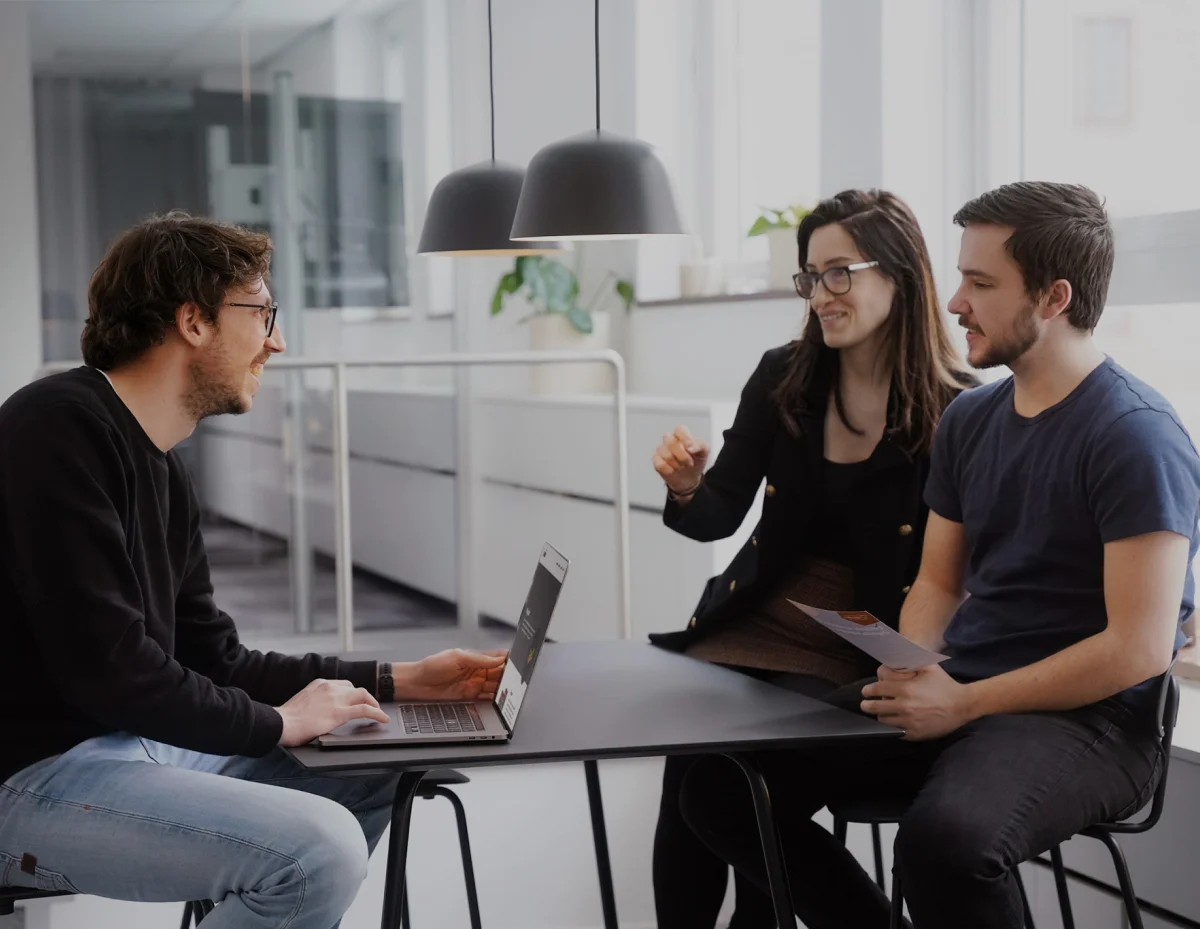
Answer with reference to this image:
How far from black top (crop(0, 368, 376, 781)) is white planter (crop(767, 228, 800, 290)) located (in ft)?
8.04

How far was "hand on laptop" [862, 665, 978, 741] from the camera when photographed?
6.10 feet

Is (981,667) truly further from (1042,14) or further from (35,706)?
(1042,14)

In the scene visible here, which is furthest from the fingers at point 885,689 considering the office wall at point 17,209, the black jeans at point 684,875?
the office wall at point 17,209

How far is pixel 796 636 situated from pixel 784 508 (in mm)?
205

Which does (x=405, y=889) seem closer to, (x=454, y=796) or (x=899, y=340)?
(x=454, y=796)

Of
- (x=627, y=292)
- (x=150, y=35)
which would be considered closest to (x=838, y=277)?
(x=627, y=292)

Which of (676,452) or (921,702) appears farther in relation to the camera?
(676,452)

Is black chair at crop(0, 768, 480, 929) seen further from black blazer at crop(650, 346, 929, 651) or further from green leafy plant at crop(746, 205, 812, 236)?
green leafy plant at crop(746, 205, 812, 236)

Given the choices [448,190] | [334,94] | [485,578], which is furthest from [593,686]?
[334,94]

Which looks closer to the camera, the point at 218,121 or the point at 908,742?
the point at 908,742

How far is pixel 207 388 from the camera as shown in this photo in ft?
6.42

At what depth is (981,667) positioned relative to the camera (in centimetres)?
201

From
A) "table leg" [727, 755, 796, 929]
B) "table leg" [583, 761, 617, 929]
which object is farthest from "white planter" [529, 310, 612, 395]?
"table leg" [727, 755, 796, 929]

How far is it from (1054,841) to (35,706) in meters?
1.23
